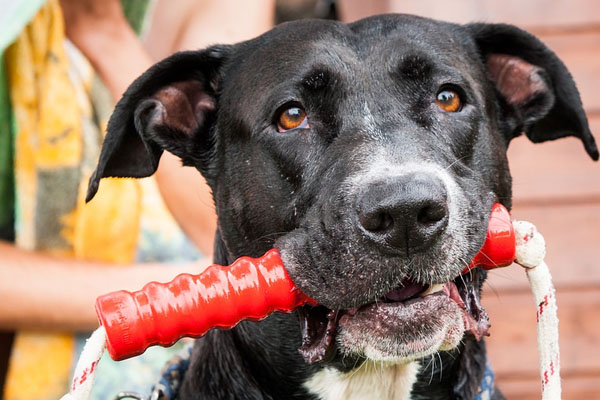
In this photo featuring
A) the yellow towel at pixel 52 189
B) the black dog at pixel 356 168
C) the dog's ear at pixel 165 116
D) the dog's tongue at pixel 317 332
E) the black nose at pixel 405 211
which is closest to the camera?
the black nose at pixel 405 211

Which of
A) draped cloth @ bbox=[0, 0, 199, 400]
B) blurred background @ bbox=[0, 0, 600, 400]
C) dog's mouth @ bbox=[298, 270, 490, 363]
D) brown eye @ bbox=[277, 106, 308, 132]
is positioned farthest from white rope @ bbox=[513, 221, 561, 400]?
blurred background @ bbox=[0, 0, 600, 400]

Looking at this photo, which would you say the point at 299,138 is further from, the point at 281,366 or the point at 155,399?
the point at 155,399

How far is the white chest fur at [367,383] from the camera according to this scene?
2.27 m

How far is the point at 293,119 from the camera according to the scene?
2227mm

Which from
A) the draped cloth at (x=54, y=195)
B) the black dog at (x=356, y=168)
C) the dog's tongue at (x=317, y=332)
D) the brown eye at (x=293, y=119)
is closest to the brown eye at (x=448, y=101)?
the black dog at (x=356, y=168)

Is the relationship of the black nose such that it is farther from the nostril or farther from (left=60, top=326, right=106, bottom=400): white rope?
(left=60, top=326, right=106, bottom=400): white rope

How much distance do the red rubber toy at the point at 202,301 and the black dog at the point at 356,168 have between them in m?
0.05

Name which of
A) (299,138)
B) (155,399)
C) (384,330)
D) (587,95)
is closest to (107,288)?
(155,399)

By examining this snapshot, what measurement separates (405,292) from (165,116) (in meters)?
0.96

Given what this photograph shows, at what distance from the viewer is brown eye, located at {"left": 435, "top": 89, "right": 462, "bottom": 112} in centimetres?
223

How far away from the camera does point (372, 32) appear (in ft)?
7.68

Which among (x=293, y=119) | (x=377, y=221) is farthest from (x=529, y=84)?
(x=377, y=221)

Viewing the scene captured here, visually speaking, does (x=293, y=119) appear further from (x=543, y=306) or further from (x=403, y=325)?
(x=543, y=306)

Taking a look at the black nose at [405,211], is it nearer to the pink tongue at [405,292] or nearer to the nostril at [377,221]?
the nostril at [377,221]
